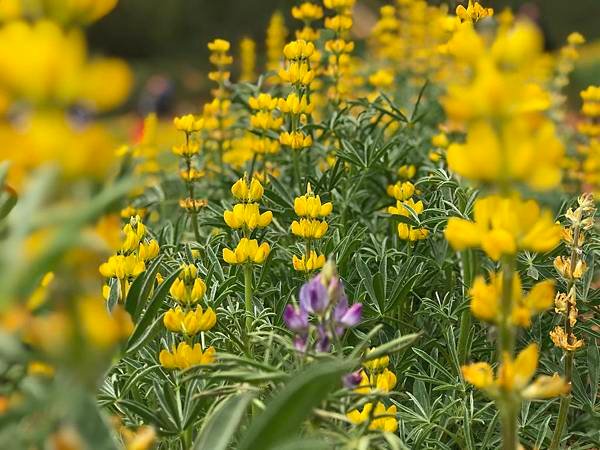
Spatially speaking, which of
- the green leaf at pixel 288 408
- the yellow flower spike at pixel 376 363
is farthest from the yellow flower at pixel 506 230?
the yellow flower spike at pixel 376 363

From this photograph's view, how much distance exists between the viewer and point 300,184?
193 centimetres

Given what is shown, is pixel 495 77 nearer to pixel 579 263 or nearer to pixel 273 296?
pixel 579 263

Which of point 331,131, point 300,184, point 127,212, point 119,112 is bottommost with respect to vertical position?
point 127,212

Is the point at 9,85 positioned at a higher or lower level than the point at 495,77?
lower

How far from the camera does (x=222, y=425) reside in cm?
90

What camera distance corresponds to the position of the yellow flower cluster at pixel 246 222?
→ 1.35 meters

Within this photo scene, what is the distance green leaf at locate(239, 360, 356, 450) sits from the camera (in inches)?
31.8

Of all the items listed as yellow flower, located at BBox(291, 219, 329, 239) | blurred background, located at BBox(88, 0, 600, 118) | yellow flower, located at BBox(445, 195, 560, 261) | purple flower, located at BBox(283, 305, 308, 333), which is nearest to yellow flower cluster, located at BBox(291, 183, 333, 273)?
yellow flower, located at BBox(291, 219, 329, 239)

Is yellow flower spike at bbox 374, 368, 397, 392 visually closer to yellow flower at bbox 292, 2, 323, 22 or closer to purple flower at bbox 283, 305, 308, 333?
purple flower at bbox 283, 305, 308, 333

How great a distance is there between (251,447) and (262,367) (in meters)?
0.13

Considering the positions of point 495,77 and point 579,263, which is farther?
point 579,263

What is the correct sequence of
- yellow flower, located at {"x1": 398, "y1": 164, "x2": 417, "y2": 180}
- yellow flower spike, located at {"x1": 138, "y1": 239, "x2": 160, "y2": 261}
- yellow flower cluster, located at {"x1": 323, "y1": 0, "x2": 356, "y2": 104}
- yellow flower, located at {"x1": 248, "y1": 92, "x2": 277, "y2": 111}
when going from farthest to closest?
1. yellow flower cluster, located at {"x1": 323, "y1": 0, "x2": 356, "y2": 104}
2. yellow flower, located at {"x1": 398, "y1": 164, "x2": 417, "y2": 180}
3. yellow flower, located at {"x1": 248, "y1": 92, "x2": 277, "y2": 111}
4. yellow flower spike, located at {"x1": 138, "y1": 239, "x2": 160, "y2": 261}

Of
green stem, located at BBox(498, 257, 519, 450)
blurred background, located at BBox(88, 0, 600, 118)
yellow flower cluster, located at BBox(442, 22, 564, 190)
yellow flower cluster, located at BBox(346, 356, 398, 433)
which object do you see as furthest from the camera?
blurred background, located at BBox(88, 0, 600, 118)

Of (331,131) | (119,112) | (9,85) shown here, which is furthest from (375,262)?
(119,112)
